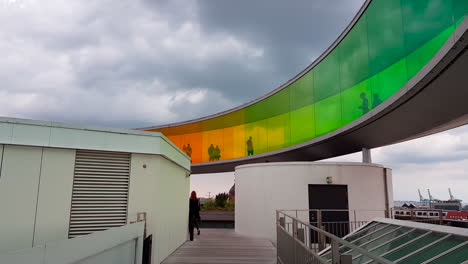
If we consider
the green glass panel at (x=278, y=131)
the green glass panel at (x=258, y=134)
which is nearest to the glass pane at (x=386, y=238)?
the green glass panel at (x=278, y=131)

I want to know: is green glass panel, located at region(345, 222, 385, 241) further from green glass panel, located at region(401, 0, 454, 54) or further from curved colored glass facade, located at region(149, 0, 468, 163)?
green glass panel, located at region(401, 0, 454, 54)

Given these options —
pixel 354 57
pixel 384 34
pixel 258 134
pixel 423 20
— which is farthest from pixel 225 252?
pixel 258 134

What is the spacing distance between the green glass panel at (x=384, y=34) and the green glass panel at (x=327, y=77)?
8.23 ft

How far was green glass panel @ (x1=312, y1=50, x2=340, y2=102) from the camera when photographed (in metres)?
14.6

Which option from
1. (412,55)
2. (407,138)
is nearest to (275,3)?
(407,138)

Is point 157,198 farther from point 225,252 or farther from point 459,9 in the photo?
point 459,9

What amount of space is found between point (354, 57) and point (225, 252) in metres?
8.29

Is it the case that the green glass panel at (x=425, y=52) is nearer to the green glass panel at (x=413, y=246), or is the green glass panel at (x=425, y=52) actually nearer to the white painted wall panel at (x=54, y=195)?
the green glass panel at (x=413, y=246)

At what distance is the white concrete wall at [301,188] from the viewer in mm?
14641

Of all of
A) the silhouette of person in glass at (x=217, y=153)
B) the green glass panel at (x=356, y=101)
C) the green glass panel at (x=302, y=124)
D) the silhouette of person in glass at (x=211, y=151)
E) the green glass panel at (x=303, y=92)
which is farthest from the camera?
Answer: the silhouette of person in glass at (x=211, y=151)

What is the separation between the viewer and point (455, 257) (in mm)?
4586

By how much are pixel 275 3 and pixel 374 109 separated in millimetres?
11910

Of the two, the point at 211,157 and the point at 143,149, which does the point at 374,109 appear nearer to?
the point at 143,149

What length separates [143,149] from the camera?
8.24 m
